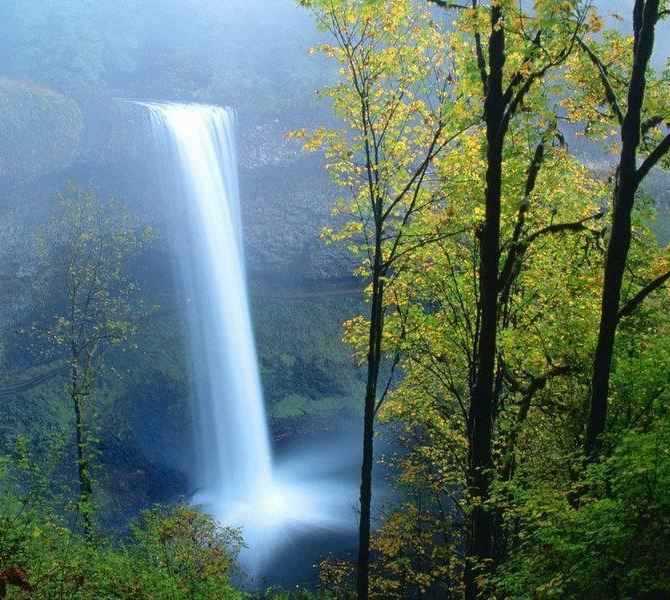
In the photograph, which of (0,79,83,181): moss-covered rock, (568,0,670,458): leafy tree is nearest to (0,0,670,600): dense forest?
(568,0,670,458): leafy tree

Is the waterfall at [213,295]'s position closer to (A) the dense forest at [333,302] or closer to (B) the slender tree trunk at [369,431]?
(A) the dense forest at [333,302]

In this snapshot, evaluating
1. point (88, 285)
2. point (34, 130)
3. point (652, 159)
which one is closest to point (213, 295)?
point (34, 130)

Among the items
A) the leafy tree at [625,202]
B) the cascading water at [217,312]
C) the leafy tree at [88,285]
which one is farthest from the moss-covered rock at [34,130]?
the leafy tree at [625,202]

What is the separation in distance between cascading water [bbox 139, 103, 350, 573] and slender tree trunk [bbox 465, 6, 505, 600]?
22.7 metres

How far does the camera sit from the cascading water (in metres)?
31.9

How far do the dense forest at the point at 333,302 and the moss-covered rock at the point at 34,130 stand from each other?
154 millimetres

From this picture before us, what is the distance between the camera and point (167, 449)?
104 feet

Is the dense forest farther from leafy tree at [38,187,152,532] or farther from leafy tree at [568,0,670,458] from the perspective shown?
leafy tree at [38,187,152,532]

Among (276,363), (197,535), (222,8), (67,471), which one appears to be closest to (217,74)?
(222,8)

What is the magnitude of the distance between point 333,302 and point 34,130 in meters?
19.8

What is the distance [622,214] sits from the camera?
273 inches

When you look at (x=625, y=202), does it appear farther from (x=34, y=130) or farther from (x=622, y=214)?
(x=34, y=130)

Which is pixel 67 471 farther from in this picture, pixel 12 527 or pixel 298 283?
pixel 12 527

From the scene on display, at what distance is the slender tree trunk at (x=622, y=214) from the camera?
6.67m
